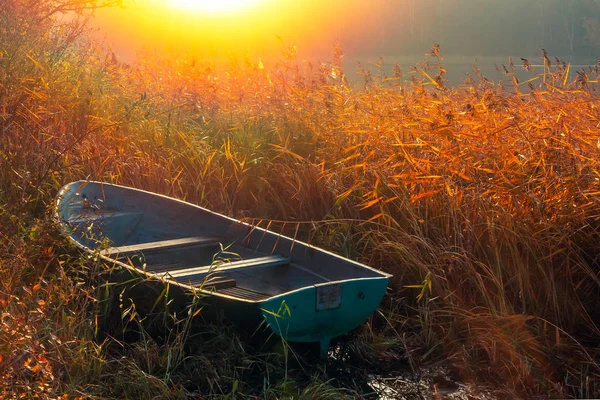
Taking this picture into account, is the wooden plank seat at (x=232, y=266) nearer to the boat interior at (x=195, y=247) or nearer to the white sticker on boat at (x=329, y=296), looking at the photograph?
the boat interior at (x=195, y=247)

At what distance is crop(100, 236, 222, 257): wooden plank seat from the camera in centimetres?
457

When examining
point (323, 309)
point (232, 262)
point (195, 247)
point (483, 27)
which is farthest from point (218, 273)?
point (483, 27)

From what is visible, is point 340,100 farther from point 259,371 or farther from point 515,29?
point 515,29

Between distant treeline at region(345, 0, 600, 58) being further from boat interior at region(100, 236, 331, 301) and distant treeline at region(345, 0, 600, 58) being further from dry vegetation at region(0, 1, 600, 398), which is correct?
boat interior at region(100, 236, 331, 301)

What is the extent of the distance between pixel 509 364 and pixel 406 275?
1027mm

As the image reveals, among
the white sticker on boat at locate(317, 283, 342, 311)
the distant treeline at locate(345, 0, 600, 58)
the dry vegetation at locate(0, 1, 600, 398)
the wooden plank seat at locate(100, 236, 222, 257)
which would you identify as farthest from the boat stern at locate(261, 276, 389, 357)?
the distant treeline at locate(345, 0, 600, 58)

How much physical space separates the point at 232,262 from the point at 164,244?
2.26 feet

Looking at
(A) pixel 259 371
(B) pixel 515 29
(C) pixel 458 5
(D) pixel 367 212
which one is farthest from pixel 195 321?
(C) pixel 458 5

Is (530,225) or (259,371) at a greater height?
(530,225)

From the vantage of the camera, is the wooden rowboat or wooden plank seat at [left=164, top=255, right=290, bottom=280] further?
wooden plank seat at [left=164, top=255, right=290, bottom=280]

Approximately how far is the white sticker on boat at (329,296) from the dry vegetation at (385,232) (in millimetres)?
387

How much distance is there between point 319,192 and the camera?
5.60 metres

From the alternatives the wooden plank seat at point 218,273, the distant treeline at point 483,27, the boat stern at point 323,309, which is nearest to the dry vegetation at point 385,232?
the boat stern at point 323,309

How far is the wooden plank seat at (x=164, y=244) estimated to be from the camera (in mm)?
4574
